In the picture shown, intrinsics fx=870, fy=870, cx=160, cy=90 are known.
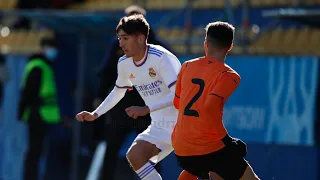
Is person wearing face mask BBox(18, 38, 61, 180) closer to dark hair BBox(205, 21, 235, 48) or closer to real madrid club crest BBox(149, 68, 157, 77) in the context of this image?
real madrid club crest BBox(149, 68, 157, 77)

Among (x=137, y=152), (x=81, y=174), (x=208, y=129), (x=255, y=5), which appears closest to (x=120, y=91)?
(x=137, y=152)

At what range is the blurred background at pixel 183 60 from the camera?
10406mm

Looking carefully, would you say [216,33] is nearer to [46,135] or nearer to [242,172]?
[242,172]

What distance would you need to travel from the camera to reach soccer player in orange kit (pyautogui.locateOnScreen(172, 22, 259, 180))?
22.1 ft

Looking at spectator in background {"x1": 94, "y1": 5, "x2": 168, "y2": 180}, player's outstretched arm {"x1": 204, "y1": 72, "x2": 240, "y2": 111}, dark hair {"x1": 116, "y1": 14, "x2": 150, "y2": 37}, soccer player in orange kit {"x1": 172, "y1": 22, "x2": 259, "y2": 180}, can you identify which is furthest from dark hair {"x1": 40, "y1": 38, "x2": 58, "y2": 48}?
player's outstretched arm {"x1": 204, "y1": 72, "x2": 240, "y2": 111}

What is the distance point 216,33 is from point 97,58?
6992 mm

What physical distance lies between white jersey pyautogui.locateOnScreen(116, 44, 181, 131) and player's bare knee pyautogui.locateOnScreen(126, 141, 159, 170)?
253 mm

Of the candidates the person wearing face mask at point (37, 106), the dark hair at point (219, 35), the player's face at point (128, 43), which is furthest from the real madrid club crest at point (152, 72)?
the person wearing face mask at point (37, 106)

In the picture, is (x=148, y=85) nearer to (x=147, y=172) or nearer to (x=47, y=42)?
(x=147, y=172)

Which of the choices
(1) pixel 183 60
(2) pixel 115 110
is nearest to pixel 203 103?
(2) pixel 115 110

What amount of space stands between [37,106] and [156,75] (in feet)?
15.8

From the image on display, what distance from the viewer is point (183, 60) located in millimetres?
11570

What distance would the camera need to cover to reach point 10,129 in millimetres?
13820

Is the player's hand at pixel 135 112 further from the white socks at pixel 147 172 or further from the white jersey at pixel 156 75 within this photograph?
the white socks at pixel 147 172
